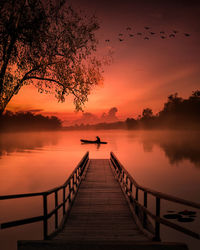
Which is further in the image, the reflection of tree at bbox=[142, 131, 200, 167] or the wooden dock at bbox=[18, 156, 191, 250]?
the reflection of tree at bbox=[142, 131, 200, 167]

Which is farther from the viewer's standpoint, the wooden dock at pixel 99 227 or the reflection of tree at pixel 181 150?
the reflection of tree at pixel 181 150

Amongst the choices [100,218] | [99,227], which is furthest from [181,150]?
[99,227]

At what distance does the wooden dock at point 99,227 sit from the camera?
391 centimetres

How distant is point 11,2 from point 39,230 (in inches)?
436

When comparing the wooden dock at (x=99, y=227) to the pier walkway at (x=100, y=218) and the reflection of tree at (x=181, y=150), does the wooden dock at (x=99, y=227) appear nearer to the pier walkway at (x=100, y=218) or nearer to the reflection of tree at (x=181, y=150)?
the pier walkway at (x=100, y=218)

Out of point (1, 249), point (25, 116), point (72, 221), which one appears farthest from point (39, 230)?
point (25, 116)

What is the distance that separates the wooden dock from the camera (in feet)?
12.8

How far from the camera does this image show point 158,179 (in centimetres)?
2466

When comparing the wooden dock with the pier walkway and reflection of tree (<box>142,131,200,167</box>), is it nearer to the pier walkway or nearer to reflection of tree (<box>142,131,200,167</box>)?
the pier walkway

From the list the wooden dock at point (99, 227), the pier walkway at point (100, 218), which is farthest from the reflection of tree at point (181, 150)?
the wooden dock at point (99, 227)

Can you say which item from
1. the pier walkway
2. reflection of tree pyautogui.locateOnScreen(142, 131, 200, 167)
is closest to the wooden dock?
the pier walkway

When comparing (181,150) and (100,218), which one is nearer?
(100,218)

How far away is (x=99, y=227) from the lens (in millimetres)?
6145

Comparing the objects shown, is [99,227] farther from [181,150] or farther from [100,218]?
[181,150]
